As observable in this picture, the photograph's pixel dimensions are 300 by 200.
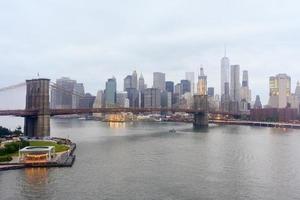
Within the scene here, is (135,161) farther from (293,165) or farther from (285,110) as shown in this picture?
(285,110)

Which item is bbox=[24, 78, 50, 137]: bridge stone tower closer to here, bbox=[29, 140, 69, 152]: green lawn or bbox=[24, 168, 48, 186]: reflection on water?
bbox=[29, 140, 69, 152]: green lawn

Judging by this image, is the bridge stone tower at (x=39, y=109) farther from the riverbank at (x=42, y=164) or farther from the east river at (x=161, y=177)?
the riverbank at (x=42, y=164)

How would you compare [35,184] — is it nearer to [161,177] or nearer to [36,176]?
[36,176]

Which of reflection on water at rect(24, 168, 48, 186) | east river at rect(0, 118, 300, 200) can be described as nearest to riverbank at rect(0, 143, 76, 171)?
east river at rect(0, 118, 300, 200)

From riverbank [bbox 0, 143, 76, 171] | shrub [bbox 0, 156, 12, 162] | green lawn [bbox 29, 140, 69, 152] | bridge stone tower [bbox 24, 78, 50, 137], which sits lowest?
riverbank [bbox 0, 143, 76, 171]

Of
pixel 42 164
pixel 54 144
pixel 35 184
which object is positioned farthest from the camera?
pixel 54 144

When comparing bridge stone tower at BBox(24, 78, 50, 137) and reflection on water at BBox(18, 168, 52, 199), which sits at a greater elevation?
bridge stone tower at BBox(24, 78, 50, 137)

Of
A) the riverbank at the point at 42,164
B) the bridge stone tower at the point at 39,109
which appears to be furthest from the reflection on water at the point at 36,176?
the bridge stone tower at the point at 39,109

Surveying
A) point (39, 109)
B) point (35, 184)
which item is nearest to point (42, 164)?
point (35, 184)

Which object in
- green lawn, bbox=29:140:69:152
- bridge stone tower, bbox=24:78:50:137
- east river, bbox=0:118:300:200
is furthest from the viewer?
bridge stone tower, bbox=24:78:50:137
